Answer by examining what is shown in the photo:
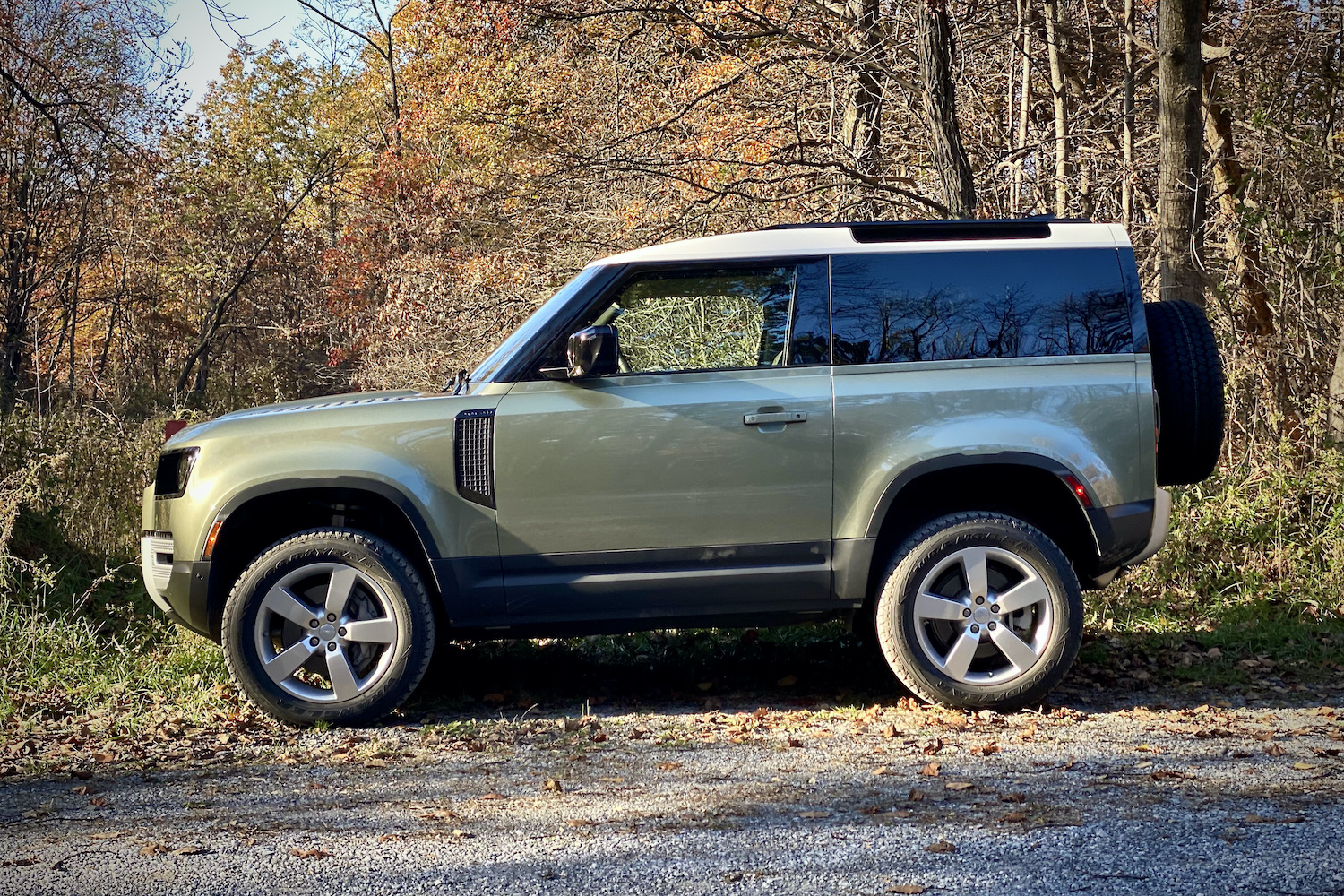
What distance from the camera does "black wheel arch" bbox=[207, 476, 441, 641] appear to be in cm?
529

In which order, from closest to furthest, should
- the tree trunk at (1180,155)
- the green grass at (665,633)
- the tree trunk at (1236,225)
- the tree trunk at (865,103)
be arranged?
1. the green grass at (665,633)
2. the tree trunk at (1180,155)
3. the tree trunk at (1236,225)
4. the tree trunk at (865,103)

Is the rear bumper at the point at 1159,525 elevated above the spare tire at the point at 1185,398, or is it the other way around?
the spare tire at the point at 1185,398

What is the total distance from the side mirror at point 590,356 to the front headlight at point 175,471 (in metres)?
1.60

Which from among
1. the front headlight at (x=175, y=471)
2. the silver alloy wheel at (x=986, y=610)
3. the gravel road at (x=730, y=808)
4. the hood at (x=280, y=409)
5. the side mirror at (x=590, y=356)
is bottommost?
the gravel road at (x=730, y=808)

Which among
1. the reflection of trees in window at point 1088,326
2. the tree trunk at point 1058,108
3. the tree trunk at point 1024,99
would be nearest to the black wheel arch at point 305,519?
the reflection of trees in window at point 1088,326

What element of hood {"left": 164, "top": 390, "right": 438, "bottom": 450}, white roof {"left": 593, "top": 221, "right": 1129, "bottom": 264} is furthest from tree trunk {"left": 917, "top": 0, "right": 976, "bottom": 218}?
hood {"left": 164, "top": 390, "right": 438, "bottom": 450}

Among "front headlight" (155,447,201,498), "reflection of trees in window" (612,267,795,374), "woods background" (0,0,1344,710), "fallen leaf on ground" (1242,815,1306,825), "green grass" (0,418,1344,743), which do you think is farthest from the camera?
"woods background" (0,0,1344,710)

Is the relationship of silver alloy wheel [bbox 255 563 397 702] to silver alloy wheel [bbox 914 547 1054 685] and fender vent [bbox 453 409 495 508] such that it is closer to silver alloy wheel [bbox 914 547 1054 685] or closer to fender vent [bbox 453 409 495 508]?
fender vent [bbox 453 409 495 508]

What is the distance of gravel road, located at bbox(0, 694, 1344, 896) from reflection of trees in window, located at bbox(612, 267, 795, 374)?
1631mm

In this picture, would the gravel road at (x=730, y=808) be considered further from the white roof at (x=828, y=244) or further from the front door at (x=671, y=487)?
the white roof at (x=828, y=244)

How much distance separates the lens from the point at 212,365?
30.6m

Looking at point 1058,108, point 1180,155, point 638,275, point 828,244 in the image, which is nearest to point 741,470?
point 638,275

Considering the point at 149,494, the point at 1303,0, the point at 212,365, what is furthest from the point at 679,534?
the point at 212,365

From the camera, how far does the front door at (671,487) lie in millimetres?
5316
